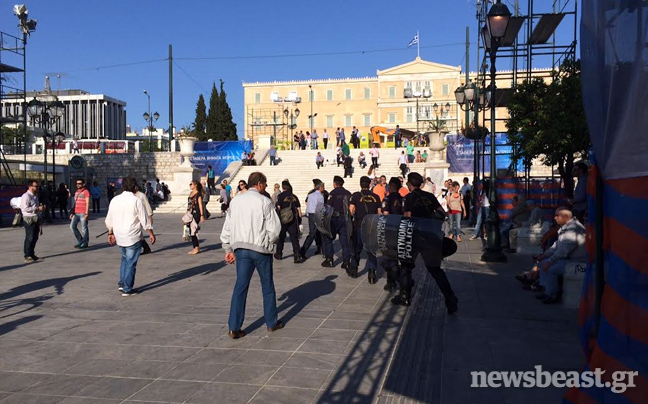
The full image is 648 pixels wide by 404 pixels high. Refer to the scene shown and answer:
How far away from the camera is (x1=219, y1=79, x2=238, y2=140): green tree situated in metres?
74.2

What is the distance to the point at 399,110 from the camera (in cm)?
8312

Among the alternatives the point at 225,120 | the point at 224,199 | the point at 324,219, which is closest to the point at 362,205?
the point at 324,219

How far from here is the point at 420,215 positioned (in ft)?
24.0

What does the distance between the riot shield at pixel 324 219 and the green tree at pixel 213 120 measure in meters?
64.6

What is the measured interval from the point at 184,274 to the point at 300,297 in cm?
296

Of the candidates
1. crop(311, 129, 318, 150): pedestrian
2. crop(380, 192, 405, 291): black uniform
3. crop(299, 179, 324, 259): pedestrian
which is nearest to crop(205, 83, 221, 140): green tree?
crop(311, 129, 318, 150): pedestrian

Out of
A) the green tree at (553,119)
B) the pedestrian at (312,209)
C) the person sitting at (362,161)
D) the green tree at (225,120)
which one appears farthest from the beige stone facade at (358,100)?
the pedestrian at (312,209)

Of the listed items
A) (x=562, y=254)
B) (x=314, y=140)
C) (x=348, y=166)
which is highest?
(x=314, y=140)

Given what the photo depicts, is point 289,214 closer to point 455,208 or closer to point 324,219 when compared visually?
point 324,219

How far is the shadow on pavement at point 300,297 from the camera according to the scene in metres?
6.95

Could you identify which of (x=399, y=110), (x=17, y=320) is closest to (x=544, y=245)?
(x=17, y=320)

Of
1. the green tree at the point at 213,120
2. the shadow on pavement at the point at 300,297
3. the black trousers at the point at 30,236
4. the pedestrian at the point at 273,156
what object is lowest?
the shadow on pavement at the point at 300,297

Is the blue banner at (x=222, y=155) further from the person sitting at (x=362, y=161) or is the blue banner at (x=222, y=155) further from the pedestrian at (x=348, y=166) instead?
the pedestrian at (x=348, y=166)

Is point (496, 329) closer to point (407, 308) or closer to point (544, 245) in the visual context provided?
point (407, 308)
